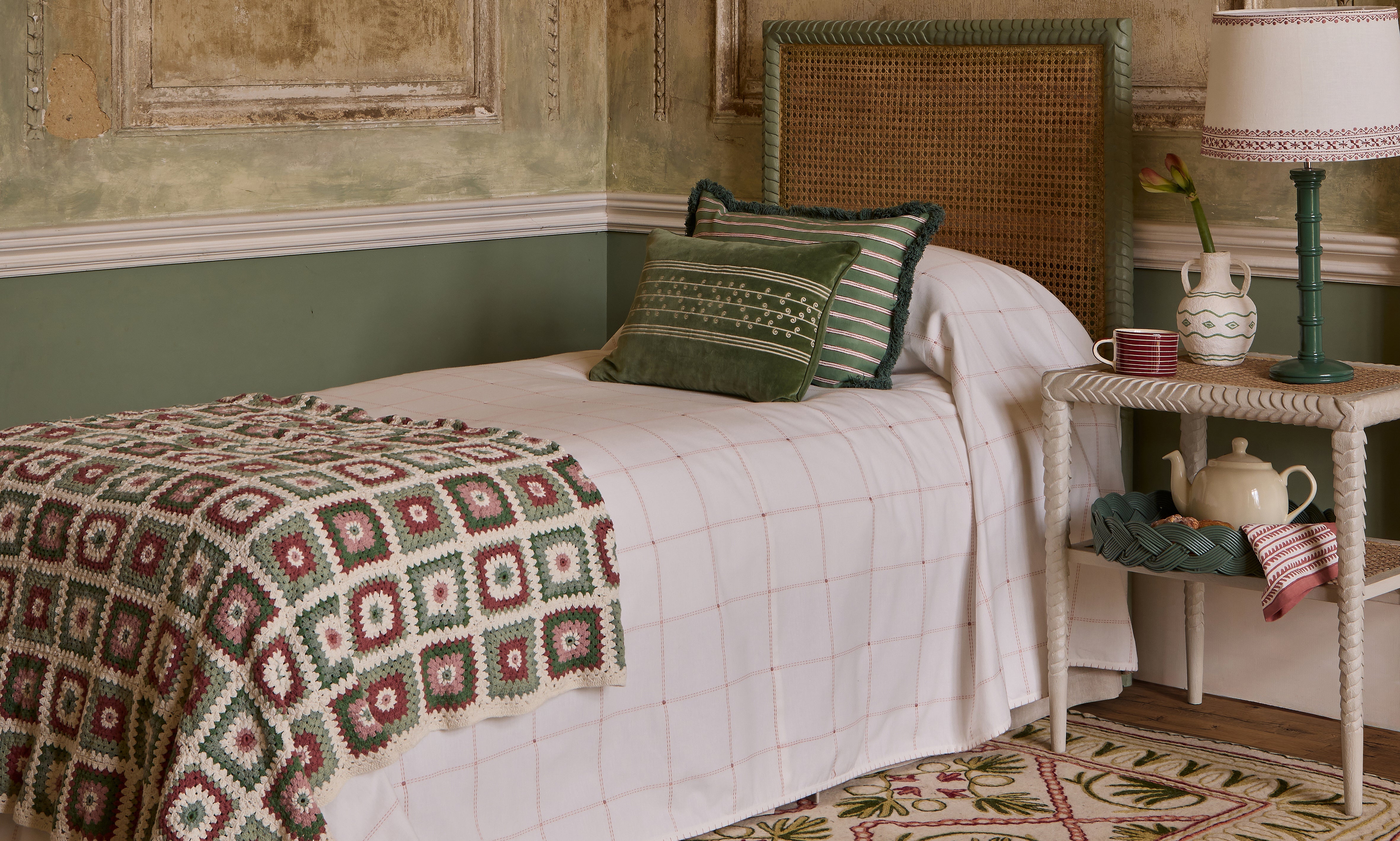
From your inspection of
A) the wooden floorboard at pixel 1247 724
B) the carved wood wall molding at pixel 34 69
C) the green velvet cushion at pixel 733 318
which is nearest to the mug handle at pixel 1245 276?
the wooden floorboard at pixel 1247 724

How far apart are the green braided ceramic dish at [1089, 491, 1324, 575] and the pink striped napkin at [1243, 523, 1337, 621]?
0.03 metres

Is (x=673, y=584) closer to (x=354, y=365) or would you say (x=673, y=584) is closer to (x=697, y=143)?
(x=354, y=365)

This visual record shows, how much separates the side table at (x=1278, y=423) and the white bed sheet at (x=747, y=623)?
0.11 metres

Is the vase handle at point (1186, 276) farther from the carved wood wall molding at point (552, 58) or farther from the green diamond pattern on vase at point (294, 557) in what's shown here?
the carved wood wall molding at point (552, 58)

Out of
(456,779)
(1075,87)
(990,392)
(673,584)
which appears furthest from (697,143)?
(456,779)

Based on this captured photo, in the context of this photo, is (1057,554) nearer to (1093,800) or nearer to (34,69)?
(1093,800)

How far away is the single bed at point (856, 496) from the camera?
2.37 m

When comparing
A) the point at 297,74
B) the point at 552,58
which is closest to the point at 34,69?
the point at 297,74

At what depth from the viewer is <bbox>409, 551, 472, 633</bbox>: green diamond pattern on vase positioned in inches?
84.0

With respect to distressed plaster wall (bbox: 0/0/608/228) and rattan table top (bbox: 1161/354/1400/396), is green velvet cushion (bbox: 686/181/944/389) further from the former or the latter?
distressed plaster wall (bbox: 0/0/608/228)

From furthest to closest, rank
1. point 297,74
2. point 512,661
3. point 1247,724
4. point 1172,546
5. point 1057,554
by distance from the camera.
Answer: point 297,74 → point 1247,724 → point 1057,554 → point 1172,546 → point 512,661

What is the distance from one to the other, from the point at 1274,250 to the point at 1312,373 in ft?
1.70

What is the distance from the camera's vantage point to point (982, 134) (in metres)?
3.32

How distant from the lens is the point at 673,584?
242 cm
